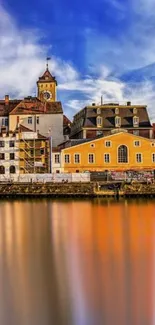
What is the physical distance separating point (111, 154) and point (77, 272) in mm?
35358

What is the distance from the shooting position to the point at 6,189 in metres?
44.2

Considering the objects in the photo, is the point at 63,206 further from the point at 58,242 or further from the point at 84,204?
the point at 58,242

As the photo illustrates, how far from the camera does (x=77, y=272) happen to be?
14055 millimetres

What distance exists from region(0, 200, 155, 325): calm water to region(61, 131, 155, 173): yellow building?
68.7ft

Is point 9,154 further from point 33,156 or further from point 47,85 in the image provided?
point 47,85

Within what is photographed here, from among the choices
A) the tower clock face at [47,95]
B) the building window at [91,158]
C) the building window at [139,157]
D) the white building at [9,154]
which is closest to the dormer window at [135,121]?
the building window at [139,157]

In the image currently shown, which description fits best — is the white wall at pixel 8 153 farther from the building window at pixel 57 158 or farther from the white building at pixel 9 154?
the building window at pixel 57 158

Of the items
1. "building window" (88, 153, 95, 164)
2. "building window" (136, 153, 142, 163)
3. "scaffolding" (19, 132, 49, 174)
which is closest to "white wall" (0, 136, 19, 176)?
"scaffolding" (19, 132, 49, 174)

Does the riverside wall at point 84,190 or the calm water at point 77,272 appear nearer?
the calm water at point 77,272

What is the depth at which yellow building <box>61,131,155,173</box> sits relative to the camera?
48.7 m

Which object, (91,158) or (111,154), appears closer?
(91,158)

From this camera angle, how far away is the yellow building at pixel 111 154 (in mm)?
48688

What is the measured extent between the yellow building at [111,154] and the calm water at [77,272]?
20944 millimetres

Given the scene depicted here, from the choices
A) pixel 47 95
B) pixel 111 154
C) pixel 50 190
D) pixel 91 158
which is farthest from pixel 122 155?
pixel 47 95
